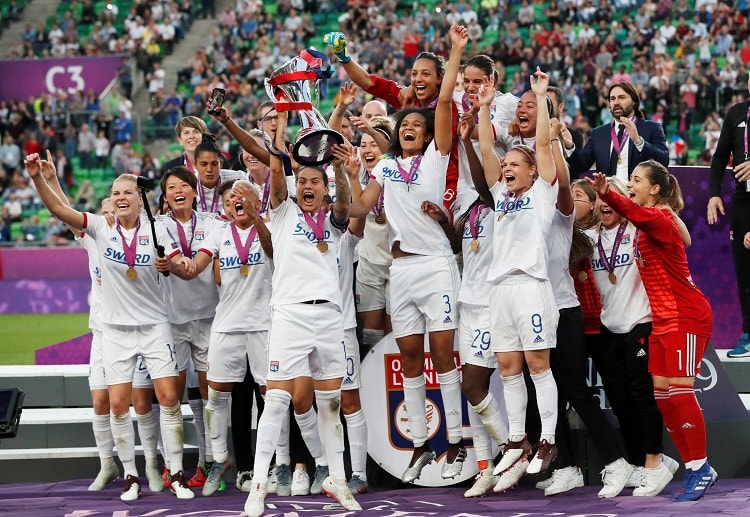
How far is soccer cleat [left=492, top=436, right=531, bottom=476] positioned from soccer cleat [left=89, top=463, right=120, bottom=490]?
2.32m

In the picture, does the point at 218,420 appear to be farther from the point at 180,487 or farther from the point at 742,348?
the point at 742,348

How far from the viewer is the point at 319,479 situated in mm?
6676

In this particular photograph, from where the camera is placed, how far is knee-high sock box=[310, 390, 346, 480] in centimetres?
623

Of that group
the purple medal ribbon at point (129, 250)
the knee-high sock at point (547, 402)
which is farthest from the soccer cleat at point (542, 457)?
the purple medal ribbon at point (129, 250)

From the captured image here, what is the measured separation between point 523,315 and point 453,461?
1010 mm

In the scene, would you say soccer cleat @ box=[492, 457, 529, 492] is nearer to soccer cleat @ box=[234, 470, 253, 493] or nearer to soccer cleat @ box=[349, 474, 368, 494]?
soccer cleat @ box=[349, 474, 368, 494]

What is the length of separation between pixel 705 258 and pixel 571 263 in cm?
182

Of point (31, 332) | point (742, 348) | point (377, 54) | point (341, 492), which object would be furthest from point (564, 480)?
point (377, 54)

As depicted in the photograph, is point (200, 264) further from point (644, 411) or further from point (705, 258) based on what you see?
point (705, 258)

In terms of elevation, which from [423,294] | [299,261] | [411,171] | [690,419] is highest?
[411,171]

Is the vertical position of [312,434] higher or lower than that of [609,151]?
lower

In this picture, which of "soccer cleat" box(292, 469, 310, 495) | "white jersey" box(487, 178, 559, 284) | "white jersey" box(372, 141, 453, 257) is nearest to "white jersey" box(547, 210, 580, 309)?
"white jersey" box(487, 178, 559, 284)

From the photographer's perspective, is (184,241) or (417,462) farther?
(184,241)

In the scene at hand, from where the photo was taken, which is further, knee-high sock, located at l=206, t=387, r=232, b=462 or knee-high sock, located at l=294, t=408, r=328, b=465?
knee-high sock, located at l=206, t=387, r=232, b=462
